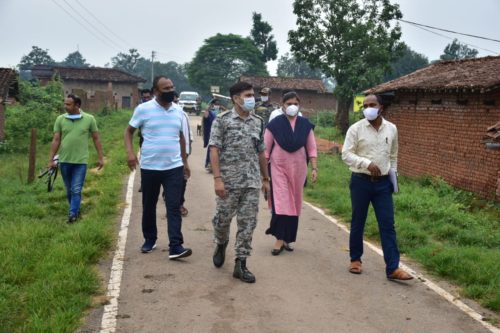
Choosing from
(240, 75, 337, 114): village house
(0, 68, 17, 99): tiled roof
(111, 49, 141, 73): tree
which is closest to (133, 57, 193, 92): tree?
(111, 49, 141, 73): tree

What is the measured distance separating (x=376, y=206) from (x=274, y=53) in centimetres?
6364

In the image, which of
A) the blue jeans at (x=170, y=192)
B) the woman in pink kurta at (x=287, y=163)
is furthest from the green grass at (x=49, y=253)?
the woman in pink kurta at (x=287, y=163)

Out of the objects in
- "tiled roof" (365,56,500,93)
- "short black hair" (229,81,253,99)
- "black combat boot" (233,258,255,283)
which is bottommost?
"black combat boot" (233,258,255,283)

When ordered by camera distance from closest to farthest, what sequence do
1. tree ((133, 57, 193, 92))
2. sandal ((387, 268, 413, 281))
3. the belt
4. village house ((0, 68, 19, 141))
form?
sandal ((387, 268, 413, 281))
the belt
village house ((0, 68, 19, 141))
tree ((133, 57, 193, 92))

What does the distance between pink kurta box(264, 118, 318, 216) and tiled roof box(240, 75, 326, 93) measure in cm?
4513

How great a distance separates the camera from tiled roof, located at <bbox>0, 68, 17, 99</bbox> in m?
20.4

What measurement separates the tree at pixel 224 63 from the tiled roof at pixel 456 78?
49935mm

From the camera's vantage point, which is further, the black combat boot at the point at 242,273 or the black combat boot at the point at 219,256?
the black combat boot at the point at 219,256

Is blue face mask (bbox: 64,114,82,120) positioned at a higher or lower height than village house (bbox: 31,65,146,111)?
lower

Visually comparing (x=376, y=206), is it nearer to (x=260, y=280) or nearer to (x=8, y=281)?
(x=260, y=280)

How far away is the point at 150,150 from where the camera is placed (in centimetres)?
562

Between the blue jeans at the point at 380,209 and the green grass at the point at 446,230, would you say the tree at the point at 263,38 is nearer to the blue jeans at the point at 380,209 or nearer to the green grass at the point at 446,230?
the green grass at the point at 446,230

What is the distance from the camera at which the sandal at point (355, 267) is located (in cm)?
563

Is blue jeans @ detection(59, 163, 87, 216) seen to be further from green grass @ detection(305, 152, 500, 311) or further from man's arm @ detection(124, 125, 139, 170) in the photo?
green grass @ detection(305, 152, 500, 311)
